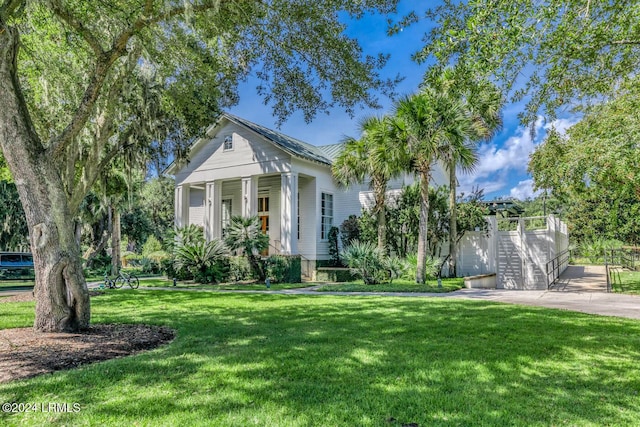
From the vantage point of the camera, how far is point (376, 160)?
46.4 ft

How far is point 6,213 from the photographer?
25.5m

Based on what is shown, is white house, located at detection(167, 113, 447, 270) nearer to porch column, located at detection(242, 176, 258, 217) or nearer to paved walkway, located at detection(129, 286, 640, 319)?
porch column, located at detection(242, 176, 258, 217)

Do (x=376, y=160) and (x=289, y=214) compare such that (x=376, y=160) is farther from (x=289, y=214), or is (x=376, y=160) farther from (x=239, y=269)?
(x=239, y=269)

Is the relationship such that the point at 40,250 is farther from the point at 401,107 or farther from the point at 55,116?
the point at 401,107

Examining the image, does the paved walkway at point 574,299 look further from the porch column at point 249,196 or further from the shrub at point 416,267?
the porch column at point 249,196

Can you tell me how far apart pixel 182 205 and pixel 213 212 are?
110 inches

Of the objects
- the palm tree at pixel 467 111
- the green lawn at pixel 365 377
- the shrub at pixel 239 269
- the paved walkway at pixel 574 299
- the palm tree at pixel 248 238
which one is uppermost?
the palm tree at pixel 467 111

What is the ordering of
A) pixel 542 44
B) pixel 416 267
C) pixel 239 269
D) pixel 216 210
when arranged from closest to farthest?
1. pixel 542 44
2. pixel 416 267
3. pixel 239 269
4. pixel 216 210

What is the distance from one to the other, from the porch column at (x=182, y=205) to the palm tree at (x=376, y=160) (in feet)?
31.2

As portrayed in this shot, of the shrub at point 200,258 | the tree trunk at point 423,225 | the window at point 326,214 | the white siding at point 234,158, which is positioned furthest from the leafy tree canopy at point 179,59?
the window at point 326,214

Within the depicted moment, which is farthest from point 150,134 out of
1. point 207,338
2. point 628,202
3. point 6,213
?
point 628,202

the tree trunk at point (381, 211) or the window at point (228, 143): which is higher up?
the window at point (228, 143)

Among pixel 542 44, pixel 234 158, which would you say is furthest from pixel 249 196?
pixel 542 44

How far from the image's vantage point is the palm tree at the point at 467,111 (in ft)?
19.8
